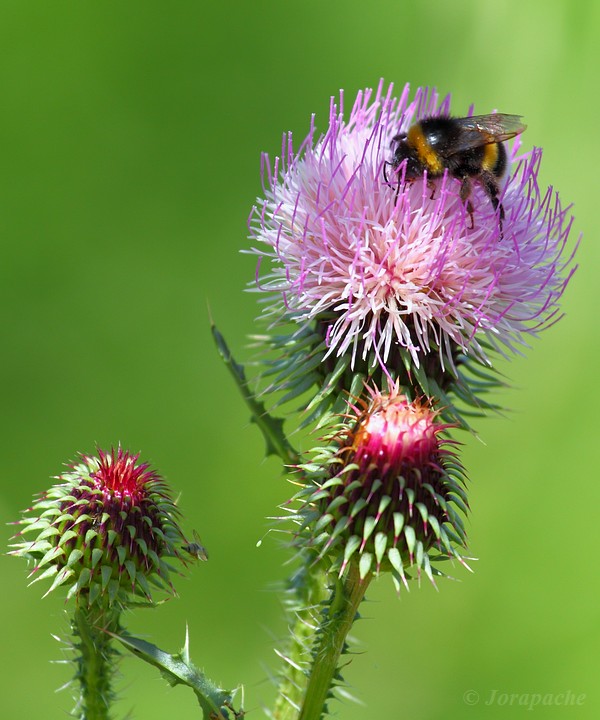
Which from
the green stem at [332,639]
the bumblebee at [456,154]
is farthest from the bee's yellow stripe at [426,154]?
the green stem at [332,639]

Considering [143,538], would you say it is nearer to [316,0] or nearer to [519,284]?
[519,284]

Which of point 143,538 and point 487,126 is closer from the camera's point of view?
point 143,538

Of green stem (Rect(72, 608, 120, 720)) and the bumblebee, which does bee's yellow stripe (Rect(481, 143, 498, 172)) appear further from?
green stem (Rect(72, 608, 120, 720))

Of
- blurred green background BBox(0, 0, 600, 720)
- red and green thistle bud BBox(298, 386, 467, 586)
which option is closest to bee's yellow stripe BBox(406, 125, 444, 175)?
red and green thistle bud BBox(298, 386, 467, 586)

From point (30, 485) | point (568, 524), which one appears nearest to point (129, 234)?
point (30, 485)

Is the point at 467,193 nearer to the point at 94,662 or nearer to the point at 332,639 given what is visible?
the point at 332,639

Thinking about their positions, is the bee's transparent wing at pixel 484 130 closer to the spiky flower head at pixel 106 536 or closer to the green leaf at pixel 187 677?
the spiky flower head at pixel 106 536
